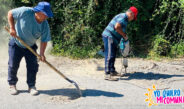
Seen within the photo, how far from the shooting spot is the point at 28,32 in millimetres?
4531

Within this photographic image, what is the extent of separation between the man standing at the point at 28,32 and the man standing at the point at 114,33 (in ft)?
5.44

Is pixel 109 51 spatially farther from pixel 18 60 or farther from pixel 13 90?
pixel 13 90

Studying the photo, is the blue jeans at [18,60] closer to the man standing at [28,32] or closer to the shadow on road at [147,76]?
the man standing at [28,32]

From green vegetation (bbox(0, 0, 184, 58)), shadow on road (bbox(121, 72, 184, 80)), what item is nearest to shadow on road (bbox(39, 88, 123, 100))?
shadow on road (bbox(121, 72, 184, 80))

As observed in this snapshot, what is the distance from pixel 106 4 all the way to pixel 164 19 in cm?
207

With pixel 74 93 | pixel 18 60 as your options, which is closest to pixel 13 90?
pixel 18 60

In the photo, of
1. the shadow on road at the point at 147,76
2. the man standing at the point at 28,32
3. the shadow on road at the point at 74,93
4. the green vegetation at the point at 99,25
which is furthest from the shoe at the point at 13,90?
the green vegetation at the point at 99,25

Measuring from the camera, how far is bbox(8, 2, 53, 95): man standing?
4430 mm

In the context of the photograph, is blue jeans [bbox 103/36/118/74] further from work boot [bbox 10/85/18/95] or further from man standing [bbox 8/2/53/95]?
work boot [bbox 10/85/18/95]

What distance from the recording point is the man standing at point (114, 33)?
18.7ft

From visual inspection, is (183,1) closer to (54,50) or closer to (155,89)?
(155,89)

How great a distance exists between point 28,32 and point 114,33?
2074 mm

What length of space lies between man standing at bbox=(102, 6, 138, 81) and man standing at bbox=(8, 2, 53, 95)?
1.66m

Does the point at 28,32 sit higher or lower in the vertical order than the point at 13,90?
higher
